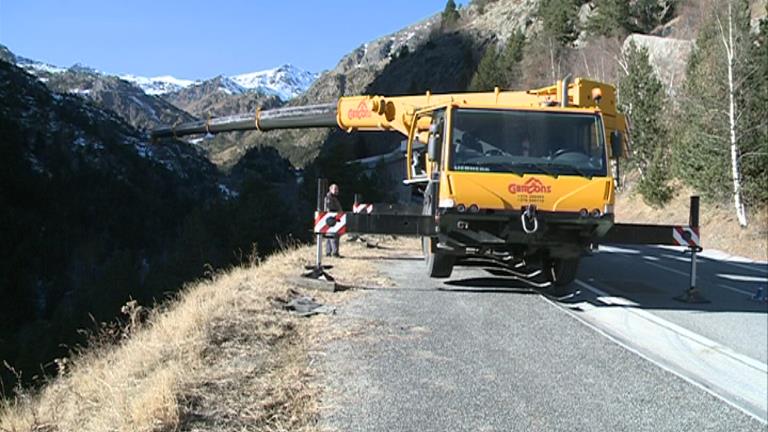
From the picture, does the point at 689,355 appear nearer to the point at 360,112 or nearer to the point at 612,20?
the point at 360,112

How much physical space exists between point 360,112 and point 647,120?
26.9 metres

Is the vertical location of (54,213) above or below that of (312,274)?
below

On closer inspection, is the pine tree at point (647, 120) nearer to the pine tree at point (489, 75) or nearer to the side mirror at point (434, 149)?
the side mirror at point (434, 149)

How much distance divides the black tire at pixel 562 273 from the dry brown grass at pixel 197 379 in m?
4.21

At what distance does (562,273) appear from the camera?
10.5 m

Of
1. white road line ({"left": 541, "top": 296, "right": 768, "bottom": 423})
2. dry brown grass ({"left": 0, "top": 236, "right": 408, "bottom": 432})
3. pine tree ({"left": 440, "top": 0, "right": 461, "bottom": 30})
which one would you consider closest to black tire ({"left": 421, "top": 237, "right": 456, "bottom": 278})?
white road line ({"left": 541, "top": 296, "right": 768, "bottom": 423})

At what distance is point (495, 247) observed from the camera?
955cm

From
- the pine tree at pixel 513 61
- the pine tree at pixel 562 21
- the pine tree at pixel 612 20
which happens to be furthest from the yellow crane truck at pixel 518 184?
the pine tree at pixel 562 21

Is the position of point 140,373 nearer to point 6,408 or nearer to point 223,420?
point 6,408

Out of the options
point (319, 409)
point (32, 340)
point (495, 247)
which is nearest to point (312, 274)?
point (495, 247)

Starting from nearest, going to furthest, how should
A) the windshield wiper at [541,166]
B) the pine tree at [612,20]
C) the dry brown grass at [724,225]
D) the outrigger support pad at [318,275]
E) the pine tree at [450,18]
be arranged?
the windshield wiper at [541,166] < the outrigger support pad at [318,275] < the dry brown grass at [724,225] < the pine tree at [612,20] < the pine tree at [450,18]

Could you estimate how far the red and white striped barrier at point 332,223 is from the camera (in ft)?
32.4

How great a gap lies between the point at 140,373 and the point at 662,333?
565cm

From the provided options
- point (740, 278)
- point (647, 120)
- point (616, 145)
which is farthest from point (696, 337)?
point (647, 120)
